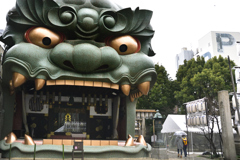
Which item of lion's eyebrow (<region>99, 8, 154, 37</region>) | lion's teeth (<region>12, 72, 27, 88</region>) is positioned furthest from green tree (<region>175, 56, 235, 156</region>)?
lion's teeth (<region>12, 72, 27, 88</region>)

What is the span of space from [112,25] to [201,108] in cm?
876

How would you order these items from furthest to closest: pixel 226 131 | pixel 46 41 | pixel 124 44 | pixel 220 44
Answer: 1. pixel 220 44
2. pixel 226 131
3. pixel 124 44
4. pixel 46 41

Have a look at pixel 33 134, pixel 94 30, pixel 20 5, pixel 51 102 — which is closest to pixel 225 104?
pixel 94 30

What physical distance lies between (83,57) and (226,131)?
29.6ft

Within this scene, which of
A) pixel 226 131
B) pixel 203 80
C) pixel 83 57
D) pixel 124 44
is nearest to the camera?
pixel 83 57

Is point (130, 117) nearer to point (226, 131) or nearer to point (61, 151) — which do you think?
point (61, 151)

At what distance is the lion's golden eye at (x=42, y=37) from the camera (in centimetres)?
1062

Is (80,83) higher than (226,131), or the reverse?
(80,83)

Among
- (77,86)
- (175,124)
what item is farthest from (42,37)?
(175,124)

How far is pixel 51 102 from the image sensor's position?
13820mm

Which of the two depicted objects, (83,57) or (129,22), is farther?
(129,22)

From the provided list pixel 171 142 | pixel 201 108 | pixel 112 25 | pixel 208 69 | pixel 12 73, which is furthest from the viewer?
pixel 208 69

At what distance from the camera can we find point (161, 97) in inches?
1259

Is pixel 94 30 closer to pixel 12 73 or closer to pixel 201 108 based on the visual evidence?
pixel 12 73
